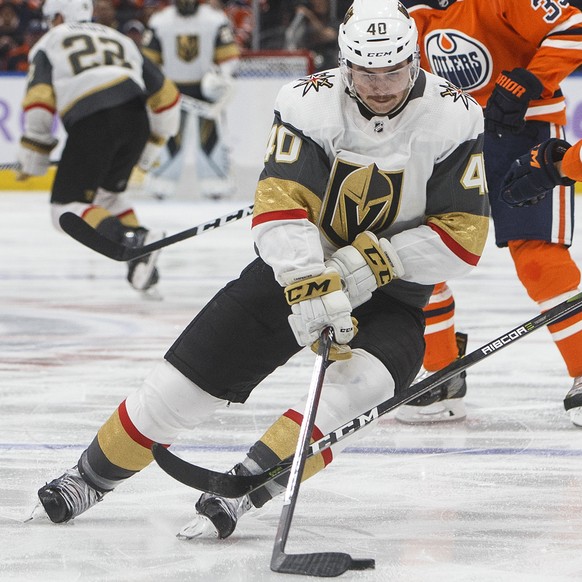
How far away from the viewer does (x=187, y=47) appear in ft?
25.9

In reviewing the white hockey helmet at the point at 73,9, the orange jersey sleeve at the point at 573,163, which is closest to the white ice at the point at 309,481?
the orange jersey sleeve at the point at 573,163

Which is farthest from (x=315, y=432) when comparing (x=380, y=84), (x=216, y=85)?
(x=216, y=85)

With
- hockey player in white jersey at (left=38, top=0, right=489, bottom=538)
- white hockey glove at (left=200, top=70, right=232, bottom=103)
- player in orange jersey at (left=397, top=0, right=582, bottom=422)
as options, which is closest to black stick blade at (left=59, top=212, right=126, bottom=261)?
player in orange jersey at (left=397, top=0, right=582, bottom=422)

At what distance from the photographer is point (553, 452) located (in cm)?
271

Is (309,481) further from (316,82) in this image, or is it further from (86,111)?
(86,111)

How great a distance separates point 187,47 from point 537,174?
5.56m

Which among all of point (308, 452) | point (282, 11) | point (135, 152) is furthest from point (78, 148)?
point (282, 11)

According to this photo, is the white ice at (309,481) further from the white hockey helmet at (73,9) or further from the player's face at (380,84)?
the white hockey helmet at (73,9)

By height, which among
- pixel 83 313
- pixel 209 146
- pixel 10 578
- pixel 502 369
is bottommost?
pixel 209 146

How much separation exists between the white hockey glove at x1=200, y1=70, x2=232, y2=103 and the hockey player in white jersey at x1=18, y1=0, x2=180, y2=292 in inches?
119

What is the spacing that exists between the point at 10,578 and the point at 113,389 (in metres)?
1.41

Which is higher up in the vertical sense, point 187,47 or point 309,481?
point 309,481

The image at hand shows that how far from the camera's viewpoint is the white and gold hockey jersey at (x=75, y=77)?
4625mm

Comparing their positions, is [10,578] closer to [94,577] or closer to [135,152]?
[94,577]
